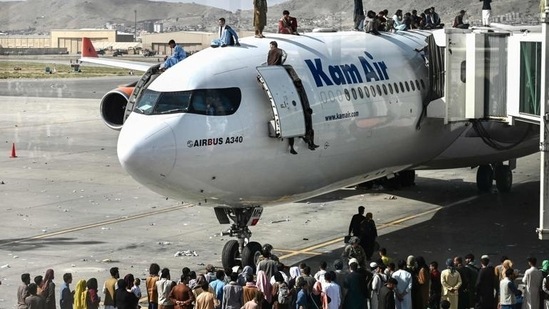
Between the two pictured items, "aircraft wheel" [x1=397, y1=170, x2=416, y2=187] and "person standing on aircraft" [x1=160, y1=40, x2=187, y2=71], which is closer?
"person standing on aircraft" [x1=160, y1=40, x2=187, y2=71]

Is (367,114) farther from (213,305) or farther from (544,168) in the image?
(213,305)

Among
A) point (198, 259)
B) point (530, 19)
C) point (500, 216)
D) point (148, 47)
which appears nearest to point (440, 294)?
point (198, 259)

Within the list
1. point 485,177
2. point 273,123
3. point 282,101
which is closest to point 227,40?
point 282,101

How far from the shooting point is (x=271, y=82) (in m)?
22.2

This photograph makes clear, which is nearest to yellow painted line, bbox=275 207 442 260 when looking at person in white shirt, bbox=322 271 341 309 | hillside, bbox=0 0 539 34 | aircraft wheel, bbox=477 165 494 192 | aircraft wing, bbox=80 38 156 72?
aircraft wheel, bbox=477 165 494 192

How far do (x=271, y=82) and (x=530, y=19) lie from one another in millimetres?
25267

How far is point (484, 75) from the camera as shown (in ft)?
83.5

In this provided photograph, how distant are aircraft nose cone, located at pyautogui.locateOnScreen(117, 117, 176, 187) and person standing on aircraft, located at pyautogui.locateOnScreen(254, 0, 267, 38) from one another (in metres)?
4.66

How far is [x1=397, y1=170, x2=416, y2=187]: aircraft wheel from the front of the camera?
34.4m

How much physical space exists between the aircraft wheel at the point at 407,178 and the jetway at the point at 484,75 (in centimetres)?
737

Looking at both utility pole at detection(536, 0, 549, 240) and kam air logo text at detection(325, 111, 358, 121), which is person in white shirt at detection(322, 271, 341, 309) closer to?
utility pole at detection(536, 0, 549, 240)

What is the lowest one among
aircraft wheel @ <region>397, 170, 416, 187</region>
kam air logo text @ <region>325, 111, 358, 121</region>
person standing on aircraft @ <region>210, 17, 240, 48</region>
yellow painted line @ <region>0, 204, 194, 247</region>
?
yellow painted line @ <region>0, 204, 194, 247</region>

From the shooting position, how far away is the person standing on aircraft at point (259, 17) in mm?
24884

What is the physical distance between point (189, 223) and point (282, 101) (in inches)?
334
